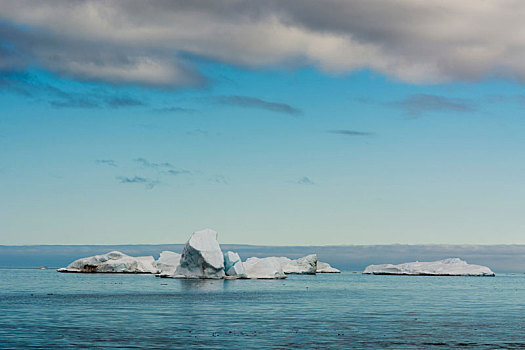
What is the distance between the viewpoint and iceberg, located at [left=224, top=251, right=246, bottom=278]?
371ft

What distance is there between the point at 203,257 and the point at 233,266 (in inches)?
502

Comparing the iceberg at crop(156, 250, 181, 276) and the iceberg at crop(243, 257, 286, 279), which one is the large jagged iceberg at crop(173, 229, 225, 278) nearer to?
the iceberg at crop(243, 257, 286, 279)

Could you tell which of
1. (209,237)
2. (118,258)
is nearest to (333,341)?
(209,237)

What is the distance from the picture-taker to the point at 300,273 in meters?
193

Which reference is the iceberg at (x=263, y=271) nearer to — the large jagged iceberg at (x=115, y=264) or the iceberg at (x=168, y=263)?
the iceberg at (x=168, y=263)

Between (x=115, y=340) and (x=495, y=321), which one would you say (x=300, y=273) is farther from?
(x=115, y=340)

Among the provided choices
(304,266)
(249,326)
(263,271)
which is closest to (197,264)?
(263,271)

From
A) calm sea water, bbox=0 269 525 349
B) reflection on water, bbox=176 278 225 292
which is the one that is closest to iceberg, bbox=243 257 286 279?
reflection on water, bbox=176 278 225 292

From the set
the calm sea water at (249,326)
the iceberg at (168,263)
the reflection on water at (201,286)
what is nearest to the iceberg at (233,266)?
the reflection on water at (201,286)

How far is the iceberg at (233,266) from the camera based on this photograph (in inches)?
4454

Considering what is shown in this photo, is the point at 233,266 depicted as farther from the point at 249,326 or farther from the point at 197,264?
the point at 249,326

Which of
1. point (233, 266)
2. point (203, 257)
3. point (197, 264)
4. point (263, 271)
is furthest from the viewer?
point (263, 271)

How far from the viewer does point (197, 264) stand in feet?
342

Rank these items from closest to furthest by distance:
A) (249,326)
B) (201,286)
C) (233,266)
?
(249,326) → (201,286) → (233,266)
